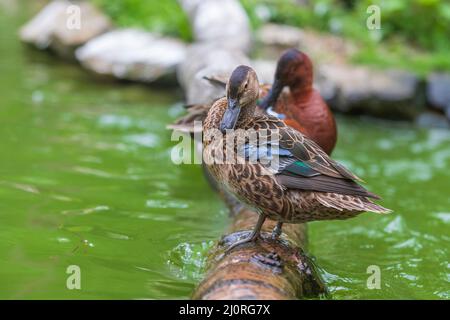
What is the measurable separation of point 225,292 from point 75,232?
1.94 m

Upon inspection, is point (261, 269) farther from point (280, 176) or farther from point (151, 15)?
point (151, 15)

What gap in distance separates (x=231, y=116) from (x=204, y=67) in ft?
11.7

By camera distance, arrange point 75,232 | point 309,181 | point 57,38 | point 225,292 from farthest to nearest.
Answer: point 57,38 → point 75,232 → point 309,181 → point 225,292

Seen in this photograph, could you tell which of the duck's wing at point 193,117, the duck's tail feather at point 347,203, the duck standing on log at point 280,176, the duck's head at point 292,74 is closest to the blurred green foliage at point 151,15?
the duck's head at point 292,74

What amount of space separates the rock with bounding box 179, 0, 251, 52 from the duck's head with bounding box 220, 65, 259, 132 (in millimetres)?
4921

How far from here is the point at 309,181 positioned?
12.0 feet

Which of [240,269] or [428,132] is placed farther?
[428,132]

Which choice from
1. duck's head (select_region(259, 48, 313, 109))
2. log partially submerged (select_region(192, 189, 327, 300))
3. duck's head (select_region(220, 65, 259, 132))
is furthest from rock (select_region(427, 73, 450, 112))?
duck's head (select_region(220, 65, 259, 132))

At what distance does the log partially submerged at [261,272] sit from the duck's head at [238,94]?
0.70 meters

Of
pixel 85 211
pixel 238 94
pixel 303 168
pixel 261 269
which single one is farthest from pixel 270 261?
pixel 85 211

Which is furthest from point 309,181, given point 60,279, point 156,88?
point 156,88

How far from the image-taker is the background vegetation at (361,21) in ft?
32.9

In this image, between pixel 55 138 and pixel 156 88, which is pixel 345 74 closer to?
pixel 156 88

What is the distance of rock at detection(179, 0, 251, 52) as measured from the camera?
9094 mm
